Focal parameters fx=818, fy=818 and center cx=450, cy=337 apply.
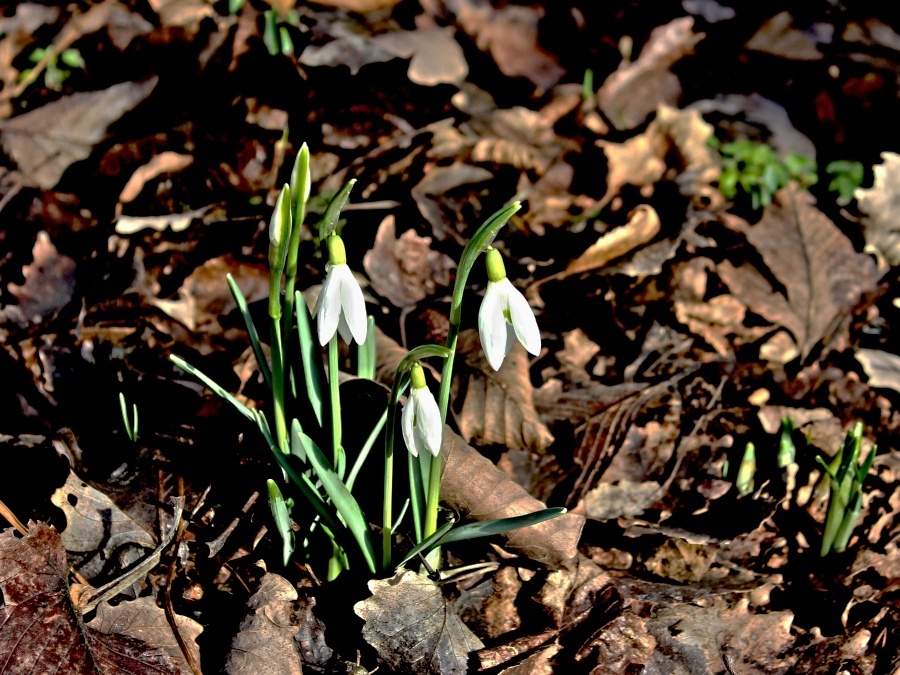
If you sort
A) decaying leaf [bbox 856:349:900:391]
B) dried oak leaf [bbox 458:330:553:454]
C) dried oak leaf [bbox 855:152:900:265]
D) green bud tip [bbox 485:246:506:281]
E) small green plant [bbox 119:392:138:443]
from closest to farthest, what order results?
green bud tip [bbox 485:246:506:281]
small green plant [bbox 119:392:138:443]
dried oak leaf [bbox 458:330:553:454]
decaying leaf [bbox 856:349:900:391]
dried oak leaf [bbox 855:152:900:265]

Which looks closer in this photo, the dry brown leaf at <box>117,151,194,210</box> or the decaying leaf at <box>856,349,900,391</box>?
the decaying leaf at <box>856,349,900,391</box>

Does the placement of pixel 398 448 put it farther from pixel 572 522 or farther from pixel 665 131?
pixel 665 131

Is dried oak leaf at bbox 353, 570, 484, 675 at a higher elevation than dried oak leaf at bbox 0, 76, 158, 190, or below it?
below

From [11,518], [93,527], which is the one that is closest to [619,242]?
[93,527]

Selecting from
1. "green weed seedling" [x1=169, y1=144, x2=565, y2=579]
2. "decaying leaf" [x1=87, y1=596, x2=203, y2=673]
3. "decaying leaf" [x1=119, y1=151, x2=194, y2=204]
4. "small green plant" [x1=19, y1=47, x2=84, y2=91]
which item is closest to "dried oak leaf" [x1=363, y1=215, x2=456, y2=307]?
"green weed seedling" [x1=169, y1=144, x2=565, y2=579]

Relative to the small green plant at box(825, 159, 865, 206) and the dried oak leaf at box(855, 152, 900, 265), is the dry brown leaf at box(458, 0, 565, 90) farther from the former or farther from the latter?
the dried oak leaf at box(855, 152, 900, 265)

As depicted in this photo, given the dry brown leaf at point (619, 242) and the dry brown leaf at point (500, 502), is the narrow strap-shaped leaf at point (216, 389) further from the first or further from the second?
the dry brown leaf at point (619, 242)
